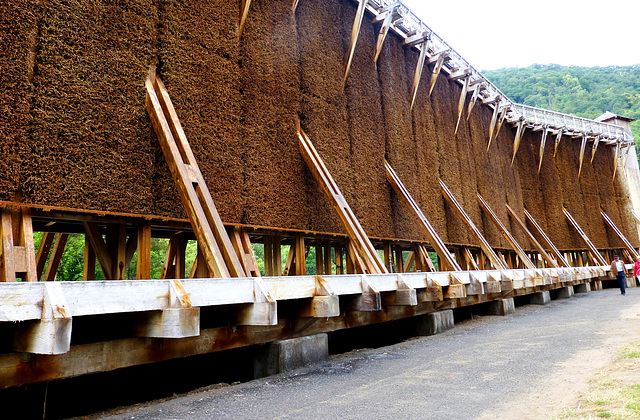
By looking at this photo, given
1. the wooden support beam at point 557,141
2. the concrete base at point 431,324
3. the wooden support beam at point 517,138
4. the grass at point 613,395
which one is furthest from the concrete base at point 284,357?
the wooden support beam at point 557,141

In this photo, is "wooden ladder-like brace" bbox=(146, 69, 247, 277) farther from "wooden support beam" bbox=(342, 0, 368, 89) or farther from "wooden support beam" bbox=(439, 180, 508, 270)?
"wooden support beam" bbox=(439, 180, 508, 270)

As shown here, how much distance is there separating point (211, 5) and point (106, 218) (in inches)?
169

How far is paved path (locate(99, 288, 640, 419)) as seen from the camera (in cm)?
384

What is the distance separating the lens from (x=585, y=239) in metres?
23.1

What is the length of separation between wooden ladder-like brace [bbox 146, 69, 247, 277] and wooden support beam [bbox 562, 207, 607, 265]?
2275cm

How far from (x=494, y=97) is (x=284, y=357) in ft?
56.8

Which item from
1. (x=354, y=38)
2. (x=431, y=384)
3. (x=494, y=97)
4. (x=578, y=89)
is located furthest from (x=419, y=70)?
(x=578, y=89)

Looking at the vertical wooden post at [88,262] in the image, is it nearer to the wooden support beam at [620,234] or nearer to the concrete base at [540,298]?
the concrete base at [540,298]

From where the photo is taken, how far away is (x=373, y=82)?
12617 millimetres

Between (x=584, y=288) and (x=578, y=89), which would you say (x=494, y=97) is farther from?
(x=578, y=89)

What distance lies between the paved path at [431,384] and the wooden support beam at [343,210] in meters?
1.52

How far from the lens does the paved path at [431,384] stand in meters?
3.84

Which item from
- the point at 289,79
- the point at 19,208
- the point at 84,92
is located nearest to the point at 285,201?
the point at 289,79

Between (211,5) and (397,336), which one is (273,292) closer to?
(397,336)
